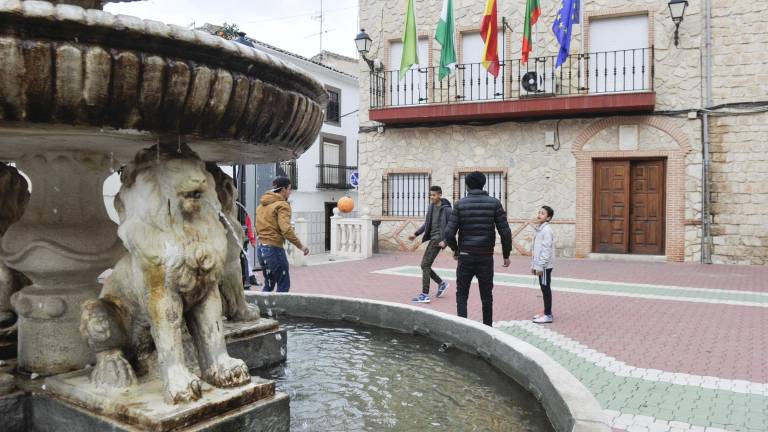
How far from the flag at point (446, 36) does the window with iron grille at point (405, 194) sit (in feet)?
11.6

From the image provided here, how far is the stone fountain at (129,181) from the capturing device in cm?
184

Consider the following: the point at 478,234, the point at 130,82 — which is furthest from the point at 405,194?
the point at 130,82

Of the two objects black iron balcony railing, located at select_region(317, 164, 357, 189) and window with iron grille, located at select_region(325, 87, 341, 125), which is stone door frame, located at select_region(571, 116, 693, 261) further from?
window with iron grille, located at select_region(325, 87, 341, 125)

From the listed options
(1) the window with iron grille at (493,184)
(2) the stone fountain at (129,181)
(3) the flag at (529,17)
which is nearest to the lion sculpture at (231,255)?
(2) the stone fountain at (129,181)

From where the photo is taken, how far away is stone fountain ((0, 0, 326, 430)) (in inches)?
72.6

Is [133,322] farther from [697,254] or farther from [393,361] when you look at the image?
[697,254]

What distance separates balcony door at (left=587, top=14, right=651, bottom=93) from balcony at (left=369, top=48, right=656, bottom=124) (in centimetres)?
3

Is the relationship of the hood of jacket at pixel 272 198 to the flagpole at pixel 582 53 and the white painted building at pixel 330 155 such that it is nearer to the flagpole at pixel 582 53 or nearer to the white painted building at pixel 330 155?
the flagpole at pixel 582 53

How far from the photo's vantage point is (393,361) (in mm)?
3936

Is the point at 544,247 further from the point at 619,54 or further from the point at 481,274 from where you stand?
the point at 619,54

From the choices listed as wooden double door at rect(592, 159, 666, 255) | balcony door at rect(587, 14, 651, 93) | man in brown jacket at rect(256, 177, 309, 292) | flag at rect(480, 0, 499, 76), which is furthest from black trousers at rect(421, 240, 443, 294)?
balcony door at rect(587, 14, 651, 93)

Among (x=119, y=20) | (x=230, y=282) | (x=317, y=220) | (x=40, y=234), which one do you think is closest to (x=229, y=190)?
(x=230, y=282)

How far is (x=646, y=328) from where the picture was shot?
671 cm

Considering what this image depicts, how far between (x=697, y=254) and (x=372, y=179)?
30.0 ft
